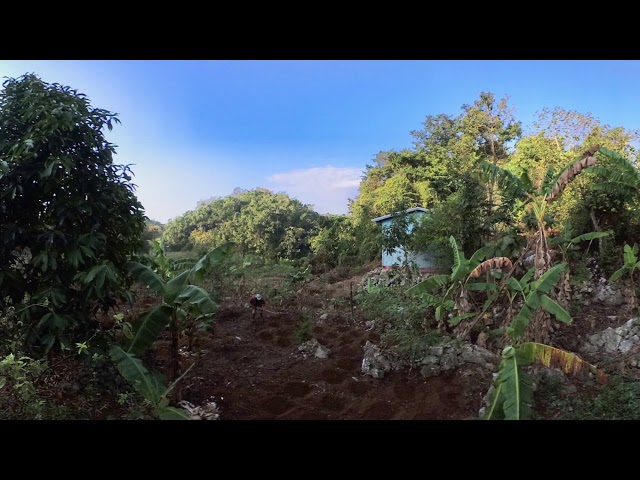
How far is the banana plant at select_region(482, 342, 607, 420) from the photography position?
6.47ft

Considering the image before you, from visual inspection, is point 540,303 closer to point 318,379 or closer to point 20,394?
point 318,379

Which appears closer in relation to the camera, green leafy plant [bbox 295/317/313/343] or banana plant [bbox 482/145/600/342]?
banana plant [bbox 482/145/600/342]

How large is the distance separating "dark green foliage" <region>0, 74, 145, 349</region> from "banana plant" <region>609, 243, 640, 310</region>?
14.6ft

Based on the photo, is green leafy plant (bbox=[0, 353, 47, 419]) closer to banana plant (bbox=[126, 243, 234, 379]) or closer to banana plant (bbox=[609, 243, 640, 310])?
banana plant (bbox=[126, 243, 234, 379])

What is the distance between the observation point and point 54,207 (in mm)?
2742

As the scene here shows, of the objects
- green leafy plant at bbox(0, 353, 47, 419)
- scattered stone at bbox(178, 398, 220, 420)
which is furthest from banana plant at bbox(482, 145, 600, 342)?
green leafy plant at bbox(0, 353, 47, 419)

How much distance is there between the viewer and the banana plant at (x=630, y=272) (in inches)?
158

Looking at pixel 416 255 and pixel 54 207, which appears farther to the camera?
pixel 416 255

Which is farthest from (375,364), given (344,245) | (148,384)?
(344,245)

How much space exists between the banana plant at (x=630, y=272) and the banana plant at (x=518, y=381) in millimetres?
2306

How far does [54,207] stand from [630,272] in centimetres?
506

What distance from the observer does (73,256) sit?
2615mm
